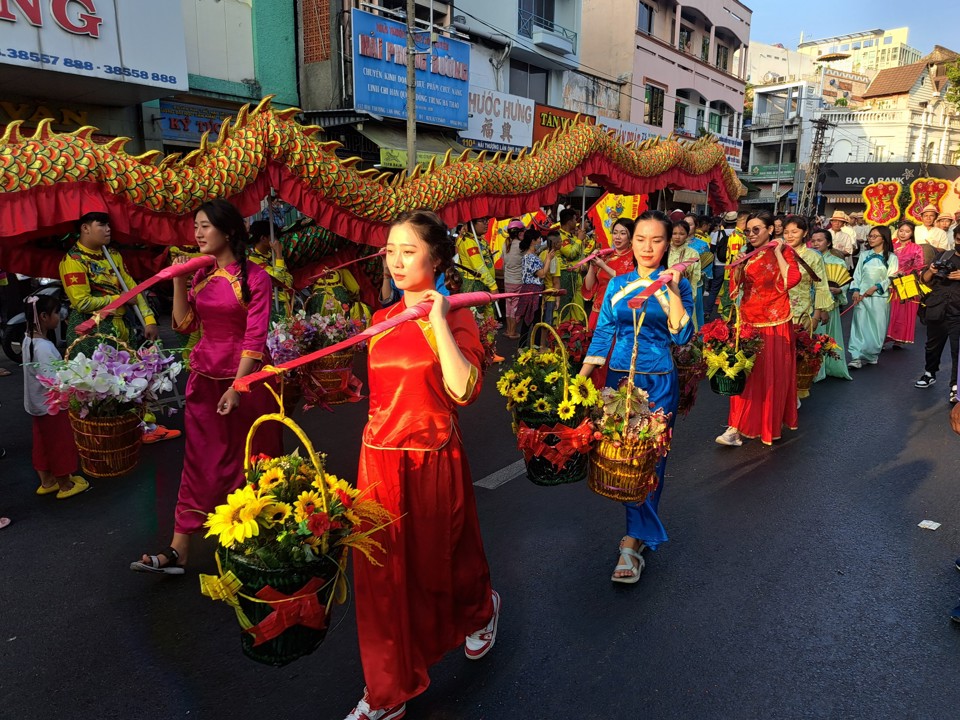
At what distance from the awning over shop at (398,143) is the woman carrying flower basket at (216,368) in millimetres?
10650

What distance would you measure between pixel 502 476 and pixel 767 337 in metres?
2.44

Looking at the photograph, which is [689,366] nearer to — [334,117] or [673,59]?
[334,117]

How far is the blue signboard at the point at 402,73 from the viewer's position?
47.8 feet

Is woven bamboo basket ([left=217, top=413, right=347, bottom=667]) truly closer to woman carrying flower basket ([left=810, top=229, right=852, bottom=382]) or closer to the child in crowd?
the child in crowd

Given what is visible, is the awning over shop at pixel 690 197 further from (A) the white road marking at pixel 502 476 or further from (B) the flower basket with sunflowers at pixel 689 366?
(A) the white road marking at pixel 502 476

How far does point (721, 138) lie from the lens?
1260 inches

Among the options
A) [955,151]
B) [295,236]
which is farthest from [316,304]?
[955,151]

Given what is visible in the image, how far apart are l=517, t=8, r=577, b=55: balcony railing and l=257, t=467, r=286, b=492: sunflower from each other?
66.7 feet

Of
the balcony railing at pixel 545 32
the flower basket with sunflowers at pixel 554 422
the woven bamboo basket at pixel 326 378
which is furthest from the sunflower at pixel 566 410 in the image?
the balcony railing at pixel 545 32

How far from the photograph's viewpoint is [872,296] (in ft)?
29.0

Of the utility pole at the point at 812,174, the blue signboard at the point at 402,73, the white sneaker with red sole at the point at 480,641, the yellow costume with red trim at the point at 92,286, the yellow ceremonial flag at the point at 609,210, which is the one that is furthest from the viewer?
the utility pole at the point at 812,174

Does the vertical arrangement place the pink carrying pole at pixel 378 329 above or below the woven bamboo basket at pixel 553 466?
above

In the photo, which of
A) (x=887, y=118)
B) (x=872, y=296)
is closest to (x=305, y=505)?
(x=872, y=296)

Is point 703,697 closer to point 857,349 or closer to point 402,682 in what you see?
point 402,682
